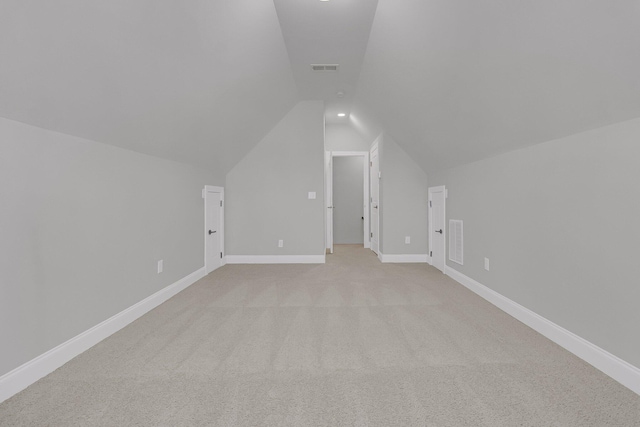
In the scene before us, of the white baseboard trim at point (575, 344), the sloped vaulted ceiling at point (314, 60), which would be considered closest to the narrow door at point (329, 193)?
the sloped vaulted ceiling at point (314, 60)

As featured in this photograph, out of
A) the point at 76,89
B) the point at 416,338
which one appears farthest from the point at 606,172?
the point at 76,89

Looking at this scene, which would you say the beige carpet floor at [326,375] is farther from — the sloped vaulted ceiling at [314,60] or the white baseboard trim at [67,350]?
the sloped vaulted ceiling at [314,60]

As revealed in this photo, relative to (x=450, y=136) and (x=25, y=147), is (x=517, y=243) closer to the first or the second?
(x=450, y=136)

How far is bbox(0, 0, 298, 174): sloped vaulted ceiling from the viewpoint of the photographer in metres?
1.36

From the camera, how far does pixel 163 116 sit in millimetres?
2451

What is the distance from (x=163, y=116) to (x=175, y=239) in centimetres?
146

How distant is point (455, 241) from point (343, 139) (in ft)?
11.0

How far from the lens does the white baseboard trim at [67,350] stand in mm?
1543

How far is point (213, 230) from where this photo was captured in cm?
442

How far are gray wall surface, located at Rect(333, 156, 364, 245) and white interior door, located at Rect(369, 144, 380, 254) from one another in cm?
124

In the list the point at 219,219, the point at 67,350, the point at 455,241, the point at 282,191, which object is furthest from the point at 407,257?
the point at 67,350

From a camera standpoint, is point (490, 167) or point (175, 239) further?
point (175, 239)

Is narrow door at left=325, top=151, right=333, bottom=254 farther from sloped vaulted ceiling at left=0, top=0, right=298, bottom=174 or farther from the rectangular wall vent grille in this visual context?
sloped vaulted ceiling at left=0, top=0, right=298, bottom=174

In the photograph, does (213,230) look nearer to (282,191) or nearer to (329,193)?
(282,191)
